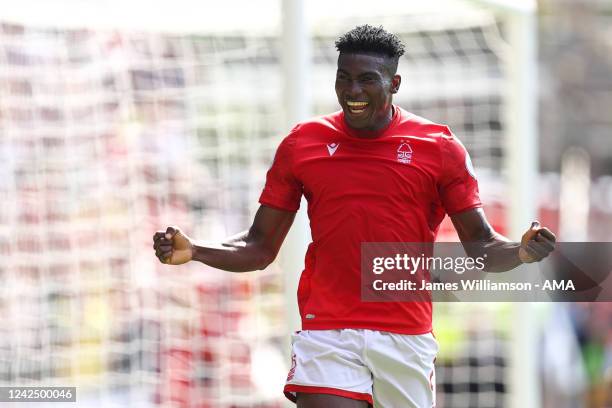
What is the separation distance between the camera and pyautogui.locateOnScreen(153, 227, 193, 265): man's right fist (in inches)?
179

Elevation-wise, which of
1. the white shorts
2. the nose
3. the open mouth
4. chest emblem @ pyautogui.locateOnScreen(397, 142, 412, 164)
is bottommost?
the white shorts

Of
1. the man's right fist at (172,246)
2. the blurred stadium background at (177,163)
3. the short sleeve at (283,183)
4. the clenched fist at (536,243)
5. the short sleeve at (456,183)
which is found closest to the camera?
the clenched fist at (536,243)

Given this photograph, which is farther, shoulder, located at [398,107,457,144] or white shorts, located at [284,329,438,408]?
shoulder, located at [398,107,457,144]

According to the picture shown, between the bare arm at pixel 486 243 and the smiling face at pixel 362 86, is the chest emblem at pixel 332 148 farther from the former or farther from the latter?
the bare arm at pixel 486 243

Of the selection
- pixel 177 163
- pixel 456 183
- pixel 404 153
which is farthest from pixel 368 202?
pixel 177 163

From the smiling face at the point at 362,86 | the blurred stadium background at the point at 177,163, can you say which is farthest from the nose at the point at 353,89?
the blurred stadium background at the point at 177,163

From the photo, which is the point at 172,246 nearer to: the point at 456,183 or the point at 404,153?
the point at 404,153

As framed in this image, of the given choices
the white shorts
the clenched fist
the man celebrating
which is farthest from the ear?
the white shorts

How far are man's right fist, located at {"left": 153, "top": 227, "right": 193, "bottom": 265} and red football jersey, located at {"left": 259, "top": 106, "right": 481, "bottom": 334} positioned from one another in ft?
1.55

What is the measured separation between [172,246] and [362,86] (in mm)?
919

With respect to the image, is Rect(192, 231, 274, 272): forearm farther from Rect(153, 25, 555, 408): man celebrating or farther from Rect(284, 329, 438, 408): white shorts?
Rect(284, 329, 438, 408): white shorts

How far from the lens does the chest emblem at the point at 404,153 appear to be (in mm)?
4660

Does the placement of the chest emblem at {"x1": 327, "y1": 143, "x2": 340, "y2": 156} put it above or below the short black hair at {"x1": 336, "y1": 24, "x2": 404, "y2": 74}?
below

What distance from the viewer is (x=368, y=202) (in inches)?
182
